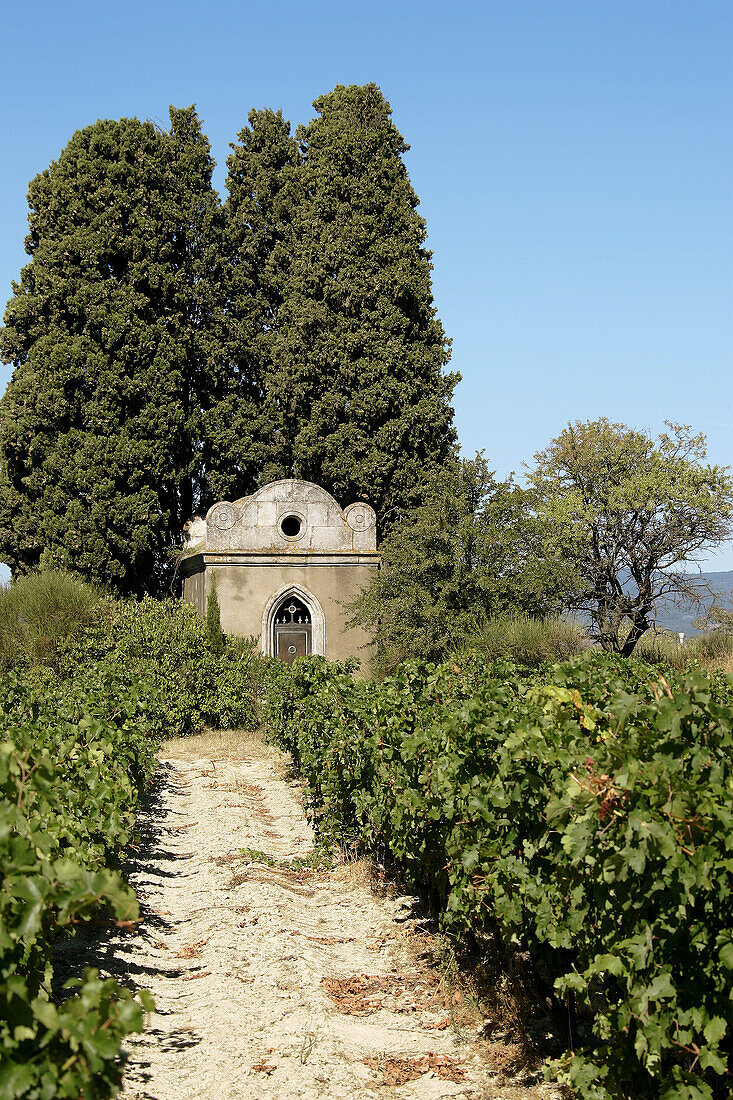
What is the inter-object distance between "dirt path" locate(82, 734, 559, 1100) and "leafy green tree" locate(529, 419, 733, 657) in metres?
13.3

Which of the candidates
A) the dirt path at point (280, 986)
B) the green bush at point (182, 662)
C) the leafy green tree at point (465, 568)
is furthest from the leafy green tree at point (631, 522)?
the dirt path at point (280, 986)

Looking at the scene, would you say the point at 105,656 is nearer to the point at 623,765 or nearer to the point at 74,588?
the point at 74,588

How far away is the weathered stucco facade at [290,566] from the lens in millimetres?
21984

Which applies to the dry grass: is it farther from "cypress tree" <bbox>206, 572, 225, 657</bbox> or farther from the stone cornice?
the stone cornice

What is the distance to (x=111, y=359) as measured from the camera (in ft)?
86.1

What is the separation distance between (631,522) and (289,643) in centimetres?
819

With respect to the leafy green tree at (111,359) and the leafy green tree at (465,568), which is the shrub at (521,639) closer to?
the leafy green tree at (465,568)

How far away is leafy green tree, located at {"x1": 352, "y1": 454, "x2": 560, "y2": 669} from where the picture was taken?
17984 mm

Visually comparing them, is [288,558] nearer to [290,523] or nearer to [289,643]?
[290,523]

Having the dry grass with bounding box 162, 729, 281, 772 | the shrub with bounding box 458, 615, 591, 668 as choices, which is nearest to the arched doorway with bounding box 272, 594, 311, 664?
the dry grass with bounding box 162, 729, 281, 772

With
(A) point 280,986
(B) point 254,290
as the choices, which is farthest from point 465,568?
(B) point 254,290

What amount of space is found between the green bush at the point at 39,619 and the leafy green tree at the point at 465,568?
19.5 ft

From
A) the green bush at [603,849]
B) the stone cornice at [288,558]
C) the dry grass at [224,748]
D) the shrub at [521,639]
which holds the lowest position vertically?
the dry grass at [224,748]

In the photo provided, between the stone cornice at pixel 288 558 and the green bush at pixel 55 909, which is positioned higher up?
the stone cornice at pixel 288 558
